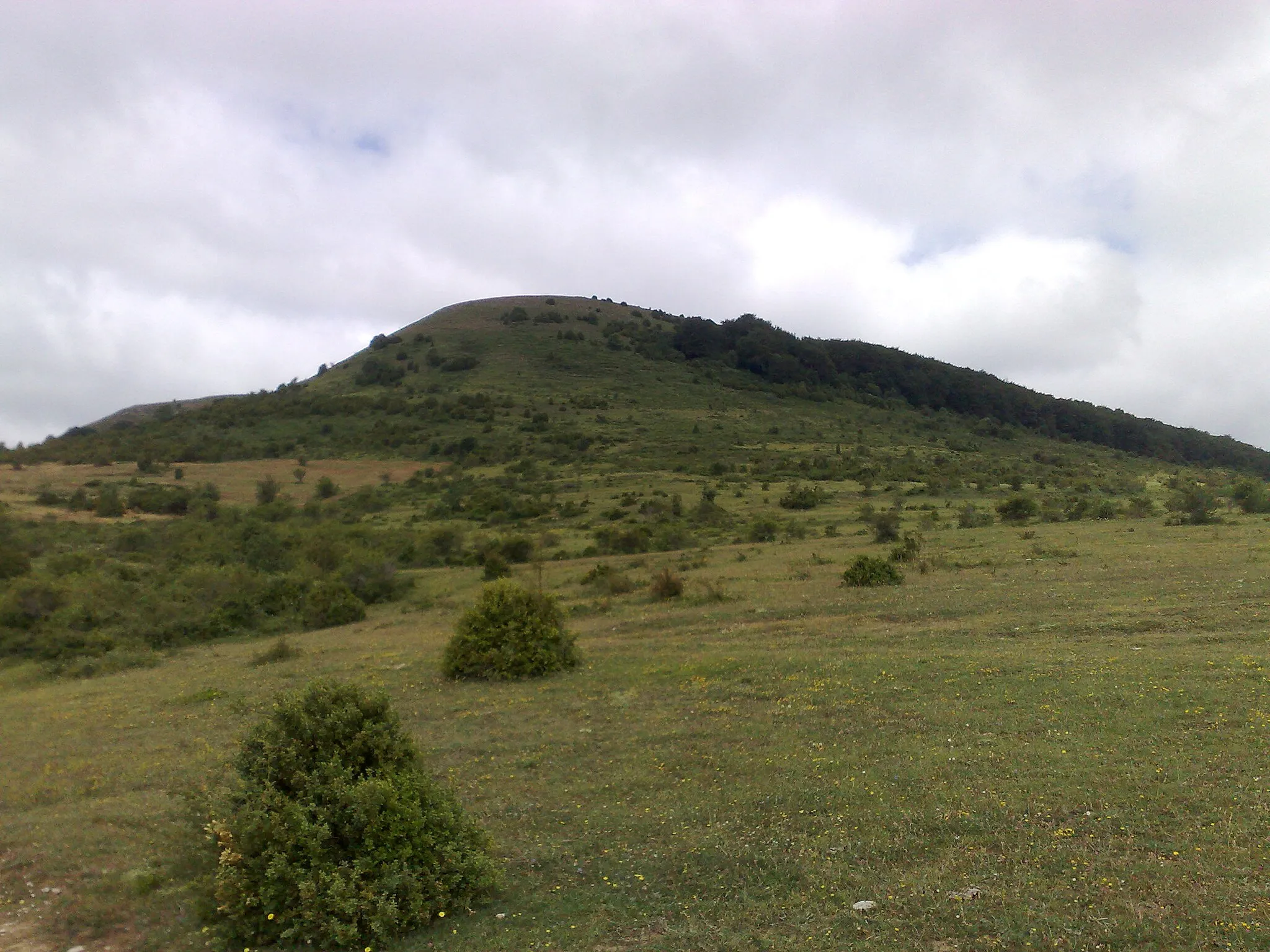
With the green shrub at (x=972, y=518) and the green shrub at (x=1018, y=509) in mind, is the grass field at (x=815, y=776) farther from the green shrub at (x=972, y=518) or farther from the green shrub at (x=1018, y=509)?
the green shrub at (x=1018, y=509)

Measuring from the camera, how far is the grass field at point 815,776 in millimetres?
5832

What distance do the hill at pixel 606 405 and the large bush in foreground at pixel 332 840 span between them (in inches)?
2387

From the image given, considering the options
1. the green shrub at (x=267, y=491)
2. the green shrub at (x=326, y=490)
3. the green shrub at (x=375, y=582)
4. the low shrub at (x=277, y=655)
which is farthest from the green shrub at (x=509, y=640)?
the green shrub at (x=326, y=490)

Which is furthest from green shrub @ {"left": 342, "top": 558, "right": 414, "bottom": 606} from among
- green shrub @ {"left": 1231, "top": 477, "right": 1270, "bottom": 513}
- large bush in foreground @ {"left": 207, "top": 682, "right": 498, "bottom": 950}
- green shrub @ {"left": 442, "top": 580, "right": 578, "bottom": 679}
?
green shrub @ {"left": 1231, "top": 477, "right": 1270, "bottom": 513}

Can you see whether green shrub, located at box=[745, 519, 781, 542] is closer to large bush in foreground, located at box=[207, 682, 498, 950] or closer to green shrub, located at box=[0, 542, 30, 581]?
green shrub, located at box=[0, 542, 30, 581]

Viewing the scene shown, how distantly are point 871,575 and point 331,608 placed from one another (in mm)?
20526

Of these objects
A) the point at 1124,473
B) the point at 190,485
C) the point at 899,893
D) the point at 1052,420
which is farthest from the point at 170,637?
the point at 1052,420

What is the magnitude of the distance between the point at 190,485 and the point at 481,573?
117 ft

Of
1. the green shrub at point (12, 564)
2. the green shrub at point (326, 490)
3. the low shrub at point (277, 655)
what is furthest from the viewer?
the green shrub at point (326, 490)

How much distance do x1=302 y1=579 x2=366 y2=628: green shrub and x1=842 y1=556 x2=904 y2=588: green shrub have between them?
18.9 metres

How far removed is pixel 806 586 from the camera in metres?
24.7

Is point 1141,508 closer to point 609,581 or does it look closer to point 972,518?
point 972,518

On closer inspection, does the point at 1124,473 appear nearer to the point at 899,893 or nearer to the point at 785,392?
the point at 785,392

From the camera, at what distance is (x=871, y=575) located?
23578 millimetres
